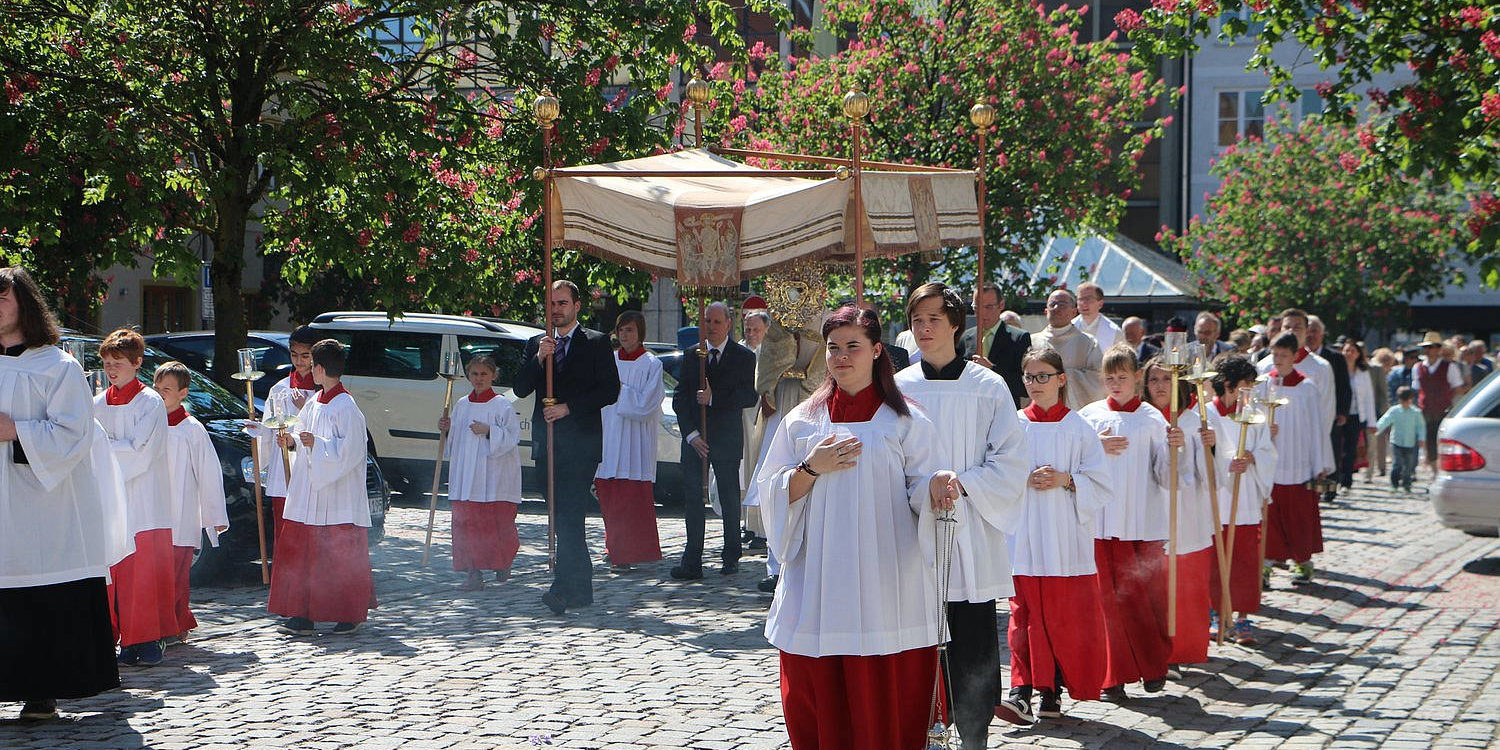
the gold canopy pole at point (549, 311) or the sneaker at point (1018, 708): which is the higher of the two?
the gold canopy pole at point (549, 311)

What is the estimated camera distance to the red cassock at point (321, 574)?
9.27 metres

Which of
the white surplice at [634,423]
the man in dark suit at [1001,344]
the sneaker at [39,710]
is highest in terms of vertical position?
the man in dark suit at [1001,344]

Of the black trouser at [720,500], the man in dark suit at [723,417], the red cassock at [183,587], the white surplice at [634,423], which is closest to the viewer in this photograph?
the red cassock at [183,587]

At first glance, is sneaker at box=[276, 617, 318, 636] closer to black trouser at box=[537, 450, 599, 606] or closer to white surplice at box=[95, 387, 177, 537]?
white surplice at box=[95, 387, 177, 537]

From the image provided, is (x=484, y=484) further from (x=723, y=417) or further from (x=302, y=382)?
(x=723, y=417)

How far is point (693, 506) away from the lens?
11.5m

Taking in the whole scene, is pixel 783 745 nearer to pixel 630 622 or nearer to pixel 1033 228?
pixel 630 622

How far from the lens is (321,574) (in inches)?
367

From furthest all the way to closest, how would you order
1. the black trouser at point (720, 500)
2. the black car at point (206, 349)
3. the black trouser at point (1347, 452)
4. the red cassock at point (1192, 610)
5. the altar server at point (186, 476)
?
the black trouser at point (1347, 452) → the black car at point (206, 349) → the black trouser at point (720, 500) → the altar server at point (186, 476) → the red cassock at point (1192, 610)

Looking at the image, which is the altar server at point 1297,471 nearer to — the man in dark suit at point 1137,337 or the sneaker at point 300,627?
the man in dark suit at point 1137,337

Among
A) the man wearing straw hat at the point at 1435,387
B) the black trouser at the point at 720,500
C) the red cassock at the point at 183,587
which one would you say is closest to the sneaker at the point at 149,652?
the red cassock at the point at 183,587

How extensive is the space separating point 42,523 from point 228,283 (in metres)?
7.47

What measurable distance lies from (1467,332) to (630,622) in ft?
123

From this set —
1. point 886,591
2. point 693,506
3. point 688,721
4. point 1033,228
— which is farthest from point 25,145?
point 1033,228
